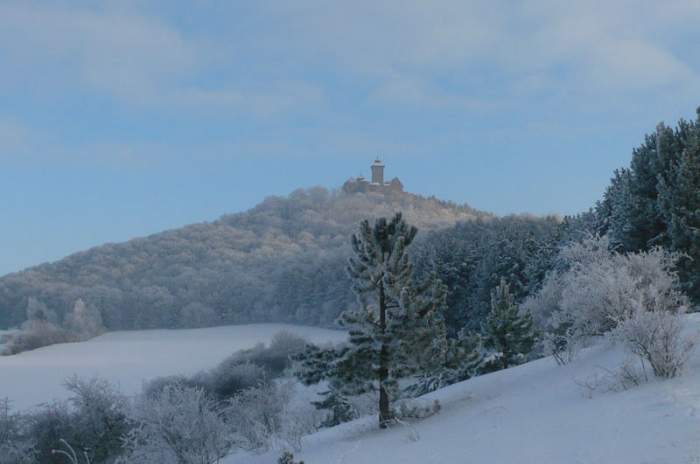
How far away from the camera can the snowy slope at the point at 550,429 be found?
365 inches

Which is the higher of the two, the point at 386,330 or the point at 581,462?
the point at 386,330

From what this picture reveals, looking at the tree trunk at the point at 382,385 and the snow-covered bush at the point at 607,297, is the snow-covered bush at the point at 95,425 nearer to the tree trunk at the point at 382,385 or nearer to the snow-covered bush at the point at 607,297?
the tree trunk at the point at 382,385

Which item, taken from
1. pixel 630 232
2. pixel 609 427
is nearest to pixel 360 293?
pixel 609 427

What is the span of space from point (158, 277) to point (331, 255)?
Answer: 48.3 m

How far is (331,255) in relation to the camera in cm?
10906

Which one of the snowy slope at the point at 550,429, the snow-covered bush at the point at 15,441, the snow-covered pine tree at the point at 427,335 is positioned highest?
the snow-covered pine tree at the point at 427,335

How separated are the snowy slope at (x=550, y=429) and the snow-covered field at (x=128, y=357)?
50711 mm

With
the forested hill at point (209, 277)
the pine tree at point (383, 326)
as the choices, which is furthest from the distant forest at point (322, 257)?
the pine tree at point (383, 326)

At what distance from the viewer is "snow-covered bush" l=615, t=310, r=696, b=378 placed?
12.2m

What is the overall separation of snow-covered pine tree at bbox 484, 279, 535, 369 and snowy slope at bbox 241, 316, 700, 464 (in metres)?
12.6

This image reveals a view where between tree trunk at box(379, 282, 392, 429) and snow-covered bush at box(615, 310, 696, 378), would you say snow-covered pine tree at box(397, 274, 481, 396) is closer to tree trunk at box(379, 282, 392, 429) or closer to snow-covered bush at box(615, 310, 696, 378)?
tree trunk at box(379, 282, 392, 429)

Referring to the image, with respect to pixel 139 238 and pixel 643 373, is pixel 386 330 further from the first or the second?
pixel 139 238

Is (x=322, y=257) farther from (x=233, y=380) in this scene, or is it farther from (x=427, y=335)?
(x=427, y=335)

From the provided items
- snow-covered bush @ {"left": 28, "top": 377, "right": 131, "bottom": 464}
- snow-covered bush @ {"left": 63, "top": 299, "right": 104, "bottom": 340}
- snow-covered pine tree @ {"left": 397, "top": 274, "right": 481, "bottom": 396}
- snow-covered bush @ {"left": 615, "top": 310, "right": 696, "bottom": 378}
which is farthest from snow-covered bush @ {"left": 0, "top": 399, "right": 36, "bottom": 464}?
snow-covered bush @ {"left": 63, "top": 299, "right": 104, "bottom": 340}
